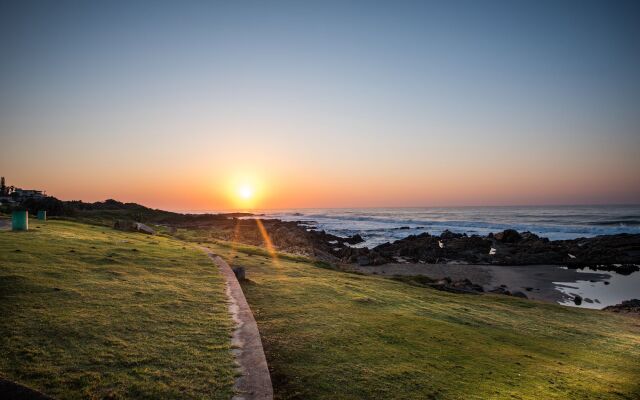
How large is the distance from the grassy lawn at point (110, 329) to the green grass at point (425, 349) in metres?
1.56

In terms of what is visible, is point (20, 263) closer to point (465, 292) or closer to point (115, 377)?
point (115, 377)

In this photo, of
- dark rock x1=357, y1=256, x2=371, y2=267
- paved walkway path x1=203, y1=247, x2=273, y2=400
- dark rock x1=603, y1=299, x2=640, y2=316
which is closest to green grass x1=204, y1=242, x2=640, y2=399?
paved walkway path x1=203, y1=247, x2=273, y2=400

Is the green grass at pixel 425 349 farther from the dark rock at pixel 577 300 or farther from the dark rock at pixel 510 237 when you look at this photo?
the dark rock at pixel 510 237

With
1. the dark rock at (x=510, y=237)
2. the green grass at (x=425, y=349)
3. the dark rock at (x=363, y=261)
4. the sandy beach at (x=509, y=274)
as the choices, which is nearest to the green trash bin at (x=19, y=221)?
the green grass at (x=425, y=349)

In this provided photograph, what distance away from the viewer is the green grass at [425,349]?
7086 millimetres

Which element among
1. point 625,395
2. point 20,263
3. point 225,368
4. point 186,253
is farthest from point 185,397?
point 186,253

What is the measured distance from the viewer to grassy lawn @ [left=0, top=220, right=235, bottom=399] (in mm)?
5957

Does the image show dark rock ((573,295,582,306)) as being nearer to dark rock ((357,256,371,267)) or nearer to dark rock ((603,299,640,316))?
dark rock ((603,299,640,316))

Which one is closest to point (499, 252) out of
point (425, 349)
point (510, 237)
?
point (510, 237)

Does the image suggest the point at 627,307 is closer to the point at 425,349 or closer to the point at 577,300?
the point at 577,300

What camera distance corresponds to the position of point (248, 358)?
730 cm

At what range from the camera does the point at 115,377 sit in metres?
6.12

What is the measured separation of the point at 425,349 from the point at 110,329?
788cm

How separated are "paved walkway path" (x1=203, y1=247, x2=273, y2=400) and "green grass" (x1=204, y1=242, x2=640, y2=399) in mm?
420
